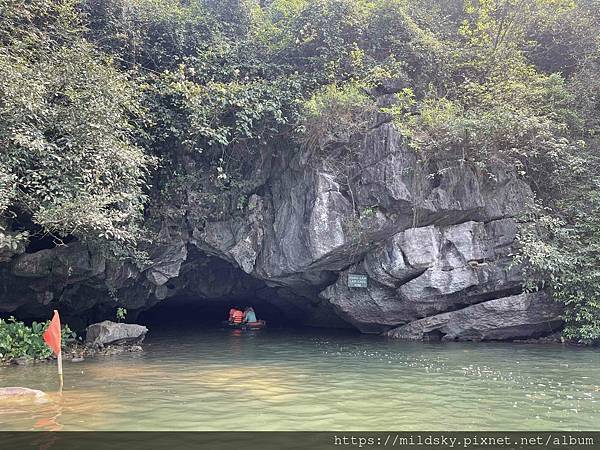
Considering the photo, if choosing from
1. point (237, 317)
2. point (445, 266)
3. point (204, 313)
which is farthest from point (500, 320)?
point (204, 313)

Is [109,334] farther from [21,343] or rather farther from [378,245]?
[378,245]

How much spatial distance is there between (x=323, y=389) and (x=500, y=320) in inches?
278

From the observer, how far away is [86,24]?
1277 centimetres

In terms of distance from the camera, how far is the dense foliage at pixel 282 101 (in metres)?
10.1

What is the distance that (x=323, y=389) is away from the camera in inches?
292

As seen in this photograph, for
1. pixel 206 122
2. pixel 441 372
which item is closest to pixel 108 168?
pixel 206 122

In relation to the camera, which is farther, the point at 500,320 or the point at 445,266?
the point at 445,266

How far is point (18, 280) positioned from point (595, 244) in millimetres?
13800

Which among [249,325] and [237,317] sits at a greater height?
[237,317]

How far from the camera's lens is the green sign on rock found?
44.8ft

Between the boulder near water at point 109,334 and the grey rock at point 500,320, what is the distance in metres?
7.52

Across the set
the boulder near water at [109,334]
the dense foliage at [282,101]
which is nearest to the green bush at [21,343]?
the boulder near water at [109,334]

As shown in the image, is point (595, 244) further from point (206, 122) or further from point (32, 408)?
point (32, 408)

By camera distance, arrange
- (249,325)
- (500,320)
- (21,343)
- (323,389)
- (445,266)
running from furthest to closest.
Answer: (249,325)
(445,266)
(500,320)
(21,343)
(323,389)
